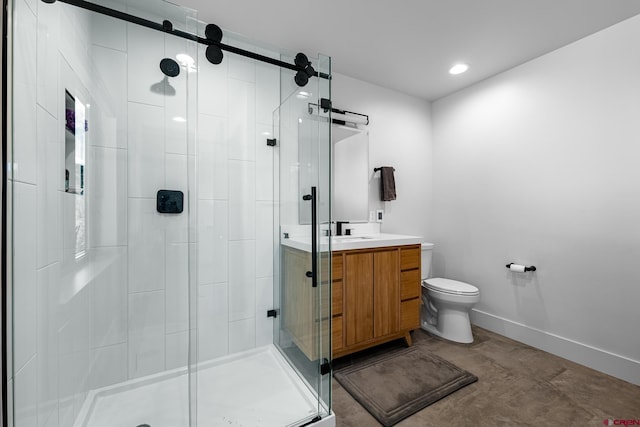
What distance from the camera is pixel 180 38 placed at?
4.29 ft

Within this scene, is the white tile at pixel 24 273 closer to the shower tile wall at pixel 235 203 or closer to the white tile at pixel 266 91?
the shower tile wall at pixel 235 203

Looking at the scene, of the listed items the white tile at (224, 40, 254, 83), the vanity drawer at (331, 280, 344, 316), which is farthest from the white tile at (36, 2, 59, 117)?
the vanity drawer at (331, 280, 344, 316)

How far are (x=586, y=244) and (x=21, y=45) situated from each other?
10.6 ft

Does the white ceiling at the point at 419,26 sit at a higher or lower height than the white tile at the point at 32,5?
higher

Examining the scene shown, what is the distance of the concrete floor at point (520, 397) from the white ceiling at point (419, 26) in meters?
2.43

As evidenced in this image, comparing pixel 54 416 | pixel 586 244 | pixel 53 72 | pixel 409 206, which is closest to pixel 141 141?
pixel 53 72

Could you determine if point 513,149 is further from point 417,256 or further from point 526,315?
point 526,315

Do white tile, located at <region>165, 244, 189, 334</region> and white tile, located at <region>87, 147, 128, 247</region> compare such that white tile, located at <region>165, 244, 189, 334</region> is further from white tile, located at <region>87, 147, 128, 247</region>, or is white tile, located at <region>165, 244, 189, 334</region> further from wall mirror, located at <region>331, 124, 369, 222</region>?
wall mirror, located at <region>331, 124, 369, 222</region>

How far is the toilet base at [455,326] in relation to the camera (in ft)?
7.38

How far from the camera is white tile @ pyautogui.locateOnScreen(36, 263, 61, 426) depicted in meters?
0.89

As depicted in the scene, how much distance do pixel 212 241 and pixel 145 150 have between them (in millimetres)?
707

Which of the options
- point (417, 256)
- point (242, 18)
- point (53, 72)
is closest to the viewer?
point (53, 72)

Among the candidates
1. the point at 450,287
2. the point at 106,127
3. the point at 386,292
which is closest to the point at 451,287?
the point at 450,287

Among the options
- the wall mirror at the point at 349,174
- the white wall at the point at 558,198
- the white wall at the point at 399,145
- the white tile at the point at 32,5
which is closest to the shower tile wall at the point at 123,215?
the white tile at the point at 32,5
